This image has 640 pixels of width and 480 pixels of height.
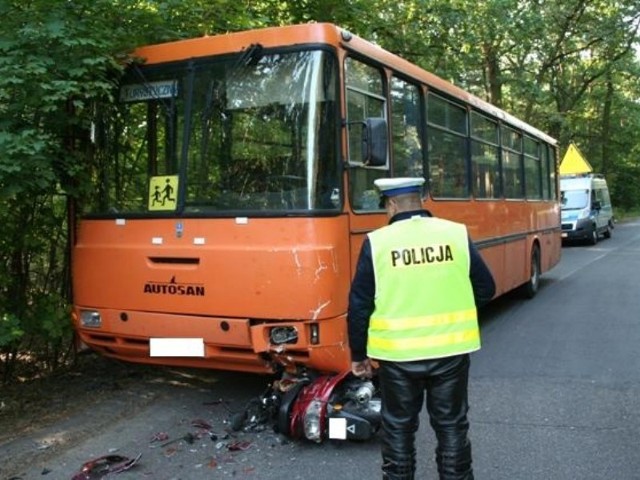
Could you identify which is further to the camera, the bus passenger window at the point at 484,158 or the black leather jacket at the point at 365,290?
the bus passenger window at the point at 484,158

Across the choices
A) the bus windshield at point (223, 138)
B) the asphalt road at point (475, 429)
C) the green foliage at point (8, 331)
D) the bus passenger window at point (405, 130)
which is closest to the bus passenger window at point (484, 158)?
the asphalt road at point (475, 429)

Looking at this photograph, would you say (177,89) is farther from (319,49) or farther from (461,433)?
(461,433)

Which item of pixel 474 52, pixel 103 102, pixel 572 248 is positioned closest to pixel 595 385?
pixel 103 102

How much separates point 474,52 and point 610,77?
18.1 metres

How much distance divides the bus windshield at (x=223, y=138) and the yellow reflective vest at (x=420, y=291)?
5.44 ft

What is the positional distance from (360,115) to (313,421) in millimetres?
2234

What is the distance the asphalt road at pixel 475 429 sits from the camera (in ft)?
14.9

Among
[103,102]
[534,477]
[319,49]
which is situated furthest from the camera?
[103,102]

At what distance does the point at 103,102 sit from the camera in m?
5.81

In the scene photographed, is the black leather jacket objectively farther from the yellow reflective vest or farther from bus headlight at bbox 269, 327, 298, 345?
bus headlight at bbox 269, 327, 298, 345

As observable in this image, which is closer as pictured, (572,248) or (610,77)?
(572,248)

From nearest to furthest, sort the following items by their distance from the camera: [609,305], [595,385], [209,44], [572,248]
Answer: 1. [209,44]
2. [595,385]
3. [609,305]
4. [572,248]

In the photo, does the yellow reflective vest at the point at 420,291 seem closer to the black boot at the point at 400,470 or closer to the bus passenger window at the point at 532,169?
the black boot at the point at 400,470

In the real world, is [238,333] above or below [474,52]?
below
